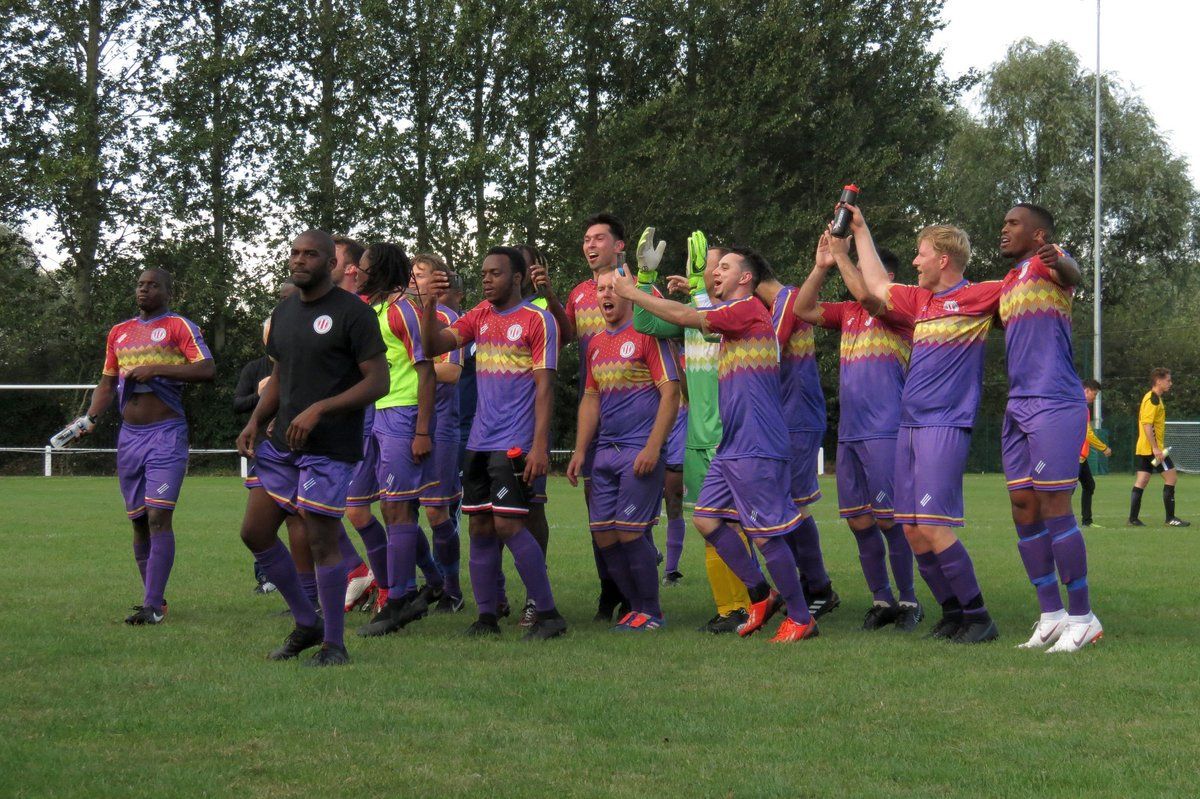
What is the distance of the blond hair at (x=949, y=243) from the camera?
26.0 ft

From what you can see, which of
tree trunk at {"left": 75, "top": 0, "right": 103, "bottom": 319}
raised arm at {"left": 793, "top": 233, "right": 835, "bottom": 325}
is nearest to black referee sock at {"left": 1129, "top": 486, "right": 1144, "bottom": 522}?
raised arm at {"left": 793, "top": 233, "right": 835, "bottom": 325}

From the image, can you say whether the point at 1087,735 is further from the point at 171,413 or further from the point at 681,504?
the point at 681,504

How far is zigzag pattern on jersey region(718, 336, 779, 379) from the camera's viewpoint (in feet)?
26.2

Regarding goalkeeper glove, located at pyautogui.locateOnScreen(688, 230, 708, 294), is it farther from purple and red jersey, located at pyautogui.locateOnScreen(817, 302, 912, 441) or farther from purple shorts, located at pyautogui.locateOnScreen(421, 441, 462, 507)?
purple shorts, located at pyautogui.locateOnScreen(421, 441, 462, 507)

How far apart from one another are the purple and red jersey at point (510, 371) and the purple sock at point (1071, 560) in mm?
2964

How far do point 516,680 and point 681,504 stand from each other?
635 centimetres

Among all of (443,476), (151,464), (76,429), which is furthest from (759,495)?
(76,429)

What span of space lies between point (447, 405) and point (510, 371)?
1.60m

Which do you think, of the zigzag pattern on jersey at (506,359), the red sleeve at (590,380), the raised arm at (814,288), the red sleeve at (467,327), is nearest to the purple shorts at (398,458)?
the red sleeve at (467,327)

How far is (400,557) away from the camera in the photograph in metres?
8.50

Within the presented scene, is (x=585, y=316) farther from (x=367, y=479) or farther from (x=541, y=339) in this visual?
(x=367, y=479)

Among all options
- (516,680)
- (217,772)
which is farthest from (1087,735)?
(217,772)

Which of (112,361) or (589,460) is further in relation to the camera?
(112,361)

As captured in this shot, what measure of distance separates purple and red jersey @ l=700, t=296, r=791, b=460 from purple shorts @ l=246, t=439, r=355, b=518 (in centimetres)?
227
